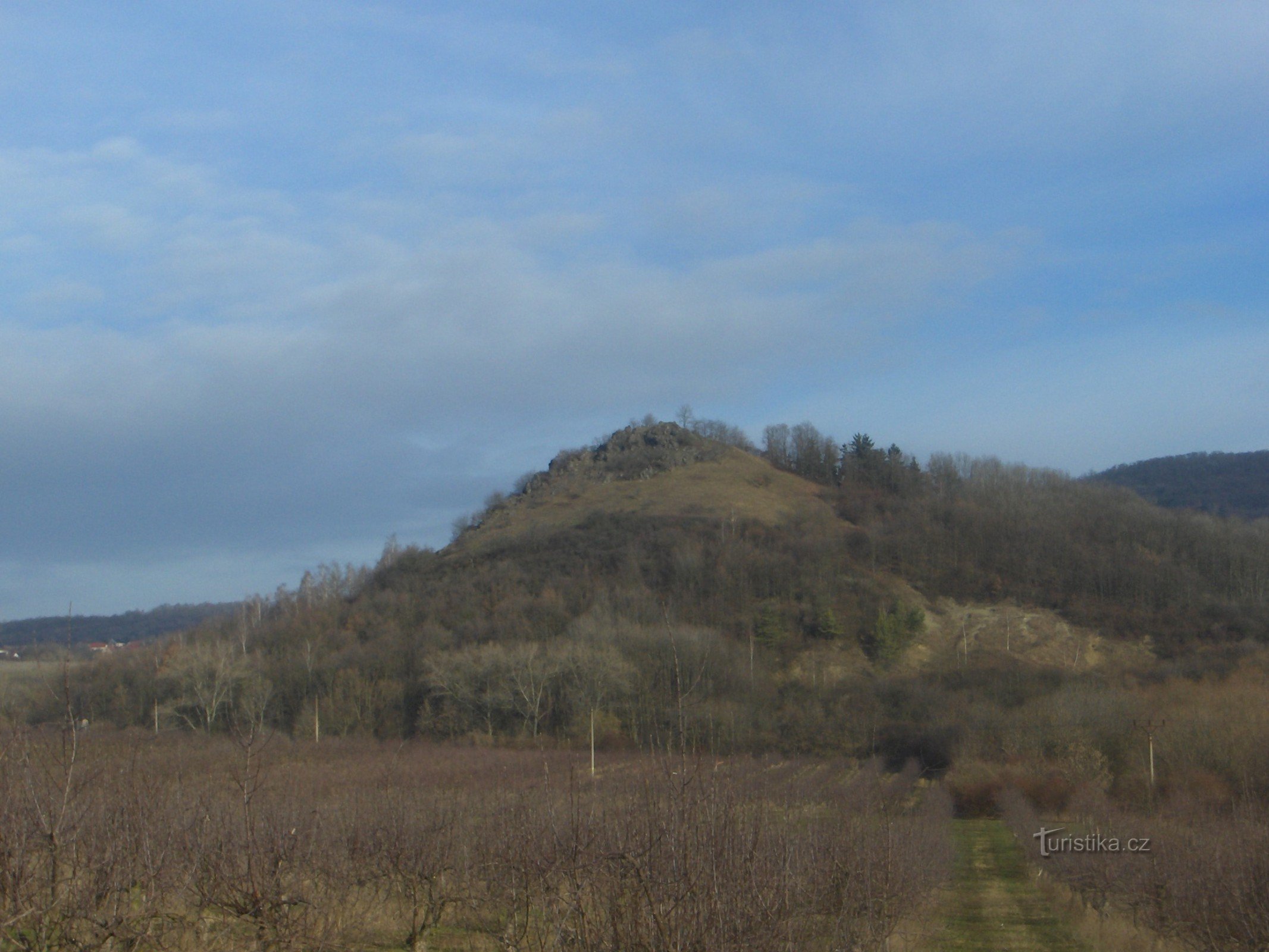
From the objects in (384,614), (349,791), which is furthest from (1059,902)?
(384,614)

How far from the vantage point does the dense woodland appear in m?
62.1

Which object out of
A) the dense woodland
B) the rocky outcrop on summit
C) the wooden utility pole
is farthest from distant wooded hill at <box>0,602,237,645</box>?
the wooden utility pole

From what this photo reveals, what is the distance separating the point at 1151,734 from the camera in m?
48.5

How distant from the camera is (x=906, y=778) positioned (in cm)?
5741

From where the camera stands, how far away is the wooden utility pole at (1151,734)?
44.1 meters

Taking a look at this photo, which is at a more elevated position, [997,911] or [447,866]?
[447,866]

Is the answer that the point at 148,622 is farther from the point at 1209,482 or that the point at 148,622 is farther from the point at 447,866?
the point at 1209,482

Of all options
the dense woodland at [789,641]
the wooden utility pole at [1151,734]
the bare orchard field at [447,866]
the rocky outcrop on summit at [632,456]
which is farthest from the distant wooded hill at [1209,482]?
the bare orchard field at [447,866]

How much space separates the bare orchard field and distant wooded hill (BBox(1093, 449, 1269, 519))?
524 ft

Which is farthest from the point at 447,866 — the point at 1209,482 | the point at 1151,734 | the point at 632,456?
the point at 1209,482

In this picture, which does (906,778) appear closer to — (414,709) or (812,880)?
(414,709)

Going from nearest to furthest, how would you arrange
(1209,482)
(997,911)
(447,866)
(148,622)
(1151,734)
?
(447,866) → (997,911) → (1151,734) → (148,622) → (1209,482)

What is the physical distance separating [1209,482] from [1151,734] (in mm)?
149747

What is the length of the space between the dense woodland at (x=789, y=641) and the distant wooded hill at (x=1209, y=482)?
1534 inches
